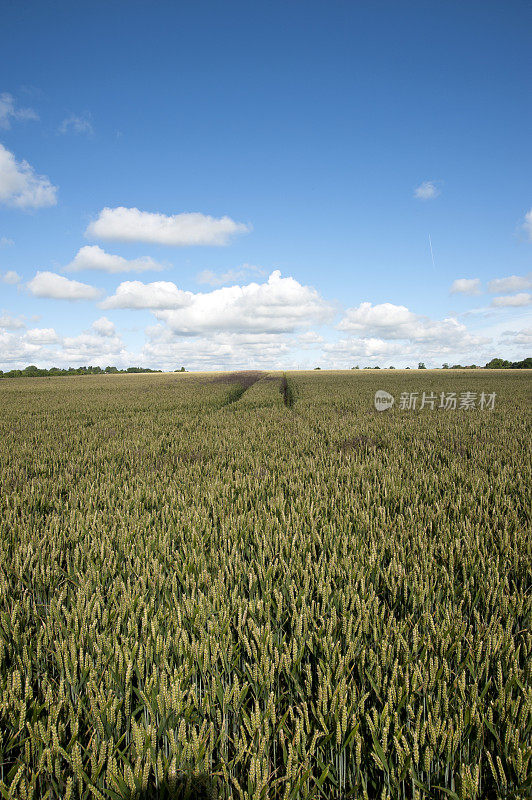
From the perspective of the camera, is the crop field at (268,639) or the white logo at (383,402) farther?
the white logo at (383,402)

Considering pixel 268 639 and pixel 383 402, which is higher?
pixel 383 402

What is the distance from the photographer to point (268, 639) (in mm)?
1852

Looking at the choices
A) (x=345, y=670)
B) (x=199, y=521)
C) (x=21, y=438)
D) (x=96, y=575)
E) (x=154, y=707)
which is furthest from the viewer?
(x=21, y=438)

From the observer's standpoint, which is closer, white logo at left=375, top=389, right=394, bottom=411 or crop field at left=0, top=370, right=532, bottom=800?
crop field at left=0, top=370, right=532, bottom=800

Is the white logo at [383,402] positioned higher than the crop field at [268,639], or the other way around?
the white logo at [383,402]

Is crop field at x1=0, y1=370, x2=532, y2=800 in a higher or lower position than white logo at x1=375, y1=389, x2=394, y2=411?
lower

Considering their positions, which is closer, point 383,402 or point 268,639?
point 268,639

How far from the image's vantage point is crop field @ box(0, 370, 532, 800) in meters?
1.42

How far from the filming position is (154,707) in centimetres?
158

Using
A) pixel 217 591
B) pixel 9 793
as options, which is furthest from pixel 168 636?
pixel 9 793

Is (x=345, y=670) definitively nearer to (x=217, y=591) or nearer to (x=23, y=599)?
(x=217, y=591)

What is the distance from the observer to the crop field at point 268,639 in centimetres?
142

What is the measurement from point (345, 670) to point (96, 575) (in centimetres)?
177

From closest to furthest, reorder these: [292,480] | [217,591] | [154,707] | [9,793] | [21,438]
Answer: [9,793] < [154,707] < [217,591] < [292,480] < [21,438]
